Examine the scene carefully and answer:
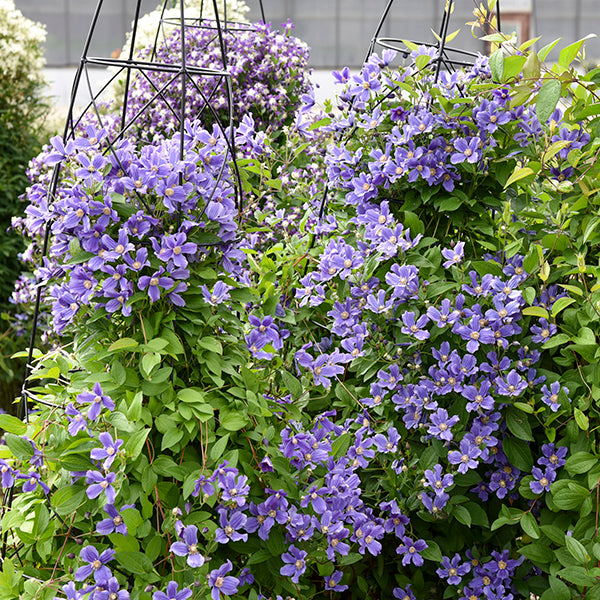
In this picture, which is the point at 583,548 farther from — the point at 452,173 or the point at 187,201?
the point at 187,201

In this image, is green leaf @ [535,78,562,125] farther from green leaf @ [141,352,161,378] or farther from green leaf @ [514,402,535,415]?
green leaf @ [141,352,161,378]

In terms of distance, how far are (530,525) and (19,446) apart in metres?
0.83

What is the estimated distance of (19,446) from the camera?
985mm

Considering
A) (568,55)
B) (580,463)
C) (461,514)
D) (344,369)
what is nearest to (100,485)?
(344,369)

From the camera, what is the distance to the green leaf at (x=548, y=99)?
1179mm

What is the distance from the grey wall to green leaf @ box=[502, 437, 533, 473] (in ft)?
21.3

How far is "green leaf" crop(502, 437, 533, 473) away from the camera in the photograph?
1262 mm

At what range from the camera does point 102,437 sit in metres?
0.94

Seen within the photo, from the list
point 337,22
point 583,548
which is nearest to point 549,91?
point 583,548

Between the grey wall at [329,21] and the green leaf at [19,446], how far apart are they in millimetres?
6660

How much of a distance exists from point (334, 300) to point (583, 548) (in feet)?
2.16

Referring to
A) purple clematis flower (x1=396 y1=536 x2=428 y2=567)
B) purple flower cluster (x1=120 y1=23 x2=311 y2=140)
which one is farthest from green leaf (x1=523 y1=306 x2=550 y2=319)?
purple flower cluster (x1=120 y1=23 x2=311 y2=140)

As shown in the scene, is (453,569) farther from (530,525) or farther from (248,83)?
(248,83)

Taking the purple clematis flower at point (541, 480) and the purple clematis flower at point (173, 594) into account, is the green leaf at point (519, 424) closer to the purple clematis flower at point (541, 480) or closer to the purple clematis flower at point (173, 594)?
the purple clematis flower at point (541, 480)
